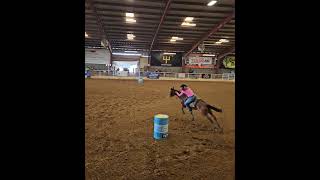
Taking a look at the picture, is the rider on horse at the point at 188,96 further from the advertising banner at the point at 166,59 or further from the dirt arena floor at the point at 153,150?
the advertising banner at the point at 166,59

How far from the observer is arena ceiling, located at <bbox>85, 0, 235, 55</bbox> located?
17297mm

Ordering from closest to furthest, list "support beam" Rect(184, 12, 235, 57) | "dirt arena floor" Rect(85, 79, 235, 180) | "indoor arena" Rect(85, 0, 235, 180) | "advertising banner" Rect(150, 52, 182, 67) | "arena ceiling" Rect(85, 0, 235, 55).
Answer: "dirt arena floor" Rect(85, 79, 235, 180) < "indoor arena" Rect(85, 0, 235, 180) < "arena ceiling" Rect(85, 0, 235, 55) < "support beam" Rect(184, 12, 235, 57) < "advertising banner" Rect(150, 52, 182, 67)

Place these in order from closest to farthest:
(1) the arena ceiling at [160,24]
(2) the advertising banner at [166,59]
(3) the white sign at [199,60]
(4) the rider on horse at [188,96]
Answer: (4) the rider on horse at [188,96]
(1) the arena ceiling at [160,24]
(3) the white sign at [199,60]
(2) the advertising banner at [166,59]

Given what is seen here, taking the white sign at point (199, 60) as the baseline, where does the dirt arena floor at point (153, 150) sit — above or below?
below

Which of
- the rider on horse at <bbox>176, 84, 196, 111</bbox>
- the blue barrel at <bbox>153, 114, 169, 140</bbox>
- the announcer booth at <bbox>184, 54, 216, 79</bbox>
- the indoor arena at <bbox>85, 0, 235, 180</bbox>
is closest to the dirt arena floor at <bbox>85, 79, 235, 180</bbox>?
the indoor arena at <bbox>85, 0, 235, 180</bbox>

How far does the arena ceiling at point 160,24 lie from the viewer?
1730 cm

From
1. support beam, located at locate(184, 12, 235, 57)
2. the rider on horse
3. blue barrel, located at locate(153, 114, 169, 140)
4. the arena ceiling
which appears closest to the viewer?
blue barrel, located at locate(153, 114, 169, 140)

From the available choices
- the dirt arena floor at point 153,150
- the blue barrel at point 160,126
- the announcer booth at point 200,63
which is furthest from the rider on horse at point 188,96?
the announcer booth at point 200,63

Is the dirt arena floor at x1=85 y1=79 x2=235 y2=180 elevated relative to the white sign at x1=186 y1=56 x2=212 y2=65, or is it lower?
lower

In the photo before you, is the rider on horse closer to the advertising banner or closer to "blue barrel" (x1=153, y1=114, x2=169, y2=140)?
"blue barrel" (x1=153, y1=114, x2=169, y2=140)
